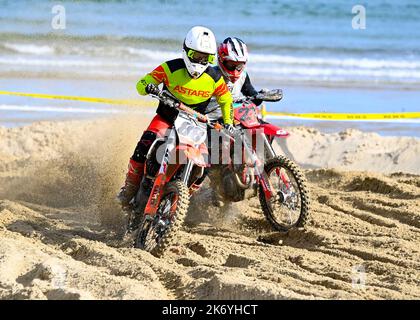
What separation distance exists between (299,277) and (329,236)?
6.05 feet

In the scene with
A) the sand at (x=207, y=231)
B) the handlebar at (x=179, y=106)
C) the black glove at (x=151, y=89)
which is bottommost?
the sand at (x=207, y=231)

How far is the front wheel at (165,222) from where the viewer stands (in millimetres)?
8703

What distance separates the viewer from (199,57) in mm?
9250

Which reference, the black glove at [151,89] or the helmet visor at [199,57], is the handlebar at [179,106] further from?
the helmet visor at [199,57]

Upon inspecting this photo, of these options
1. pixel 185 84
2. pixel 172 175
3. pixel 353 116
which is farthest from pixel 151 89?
pixel 353 116

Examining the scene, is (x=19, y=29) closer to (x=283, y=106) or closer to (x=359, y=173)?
(x=283, y=106)

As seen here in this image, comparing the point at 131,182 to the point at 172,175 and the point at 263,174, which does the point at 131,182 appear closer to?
the point at 172,175

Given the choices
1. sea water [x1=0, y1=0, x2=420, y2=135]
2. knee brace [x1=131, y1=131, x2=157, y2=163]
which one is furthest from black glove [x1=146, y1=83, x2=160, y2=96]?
sea water [x1=0, y1=0, x2=420, y2=135]

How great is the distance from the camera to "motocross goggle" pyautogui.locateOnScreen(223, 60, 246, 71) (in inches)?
412

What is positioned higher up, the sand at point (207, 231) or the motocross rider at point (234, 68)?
the motocross rider at point (234, 68)

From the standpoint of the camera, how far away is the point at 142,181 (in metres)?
9.82

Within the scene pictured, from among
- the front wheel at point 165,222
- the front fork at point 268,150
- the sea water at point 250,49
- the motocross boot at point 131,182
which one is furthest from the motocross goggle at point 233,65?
the sea water at point 250,49

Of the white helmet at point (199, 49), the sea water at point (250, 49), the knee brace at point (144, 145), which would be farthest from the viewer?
the sea water at point (250, 49)

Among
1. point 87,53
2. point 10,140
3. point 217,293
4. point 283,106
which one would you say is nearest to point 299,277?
point 217,293
